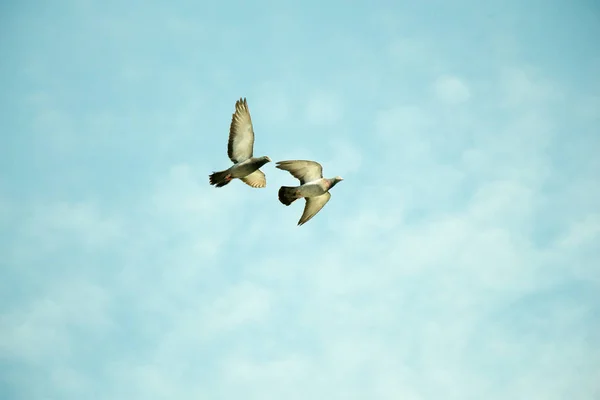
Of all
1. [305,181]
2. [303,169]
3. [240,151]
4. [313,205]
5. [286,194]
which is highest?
[240,151]

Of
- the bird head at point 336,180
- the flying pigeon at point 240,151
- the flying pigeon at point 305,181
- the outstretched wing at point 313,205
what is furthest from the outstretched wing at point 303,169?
the flying pigeon at point 240,151

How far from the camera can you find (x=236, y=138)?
2112 cm

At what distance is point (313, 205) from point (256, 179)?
3346 millimetres

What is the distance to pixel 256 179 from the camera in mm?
23406

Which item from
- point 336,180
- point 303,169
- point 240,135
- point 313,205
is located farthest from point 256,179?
point 336,180

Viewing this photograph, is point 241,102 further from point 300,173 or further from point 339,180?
point 339,180

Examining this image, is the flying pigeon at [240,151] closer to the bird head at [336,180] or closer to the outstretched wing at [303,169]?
the outstretched wing at [303,169]

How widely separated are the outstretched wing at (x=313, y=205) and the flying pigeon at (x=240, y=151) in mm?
2382

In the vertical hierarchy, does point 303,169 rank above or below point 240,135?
below

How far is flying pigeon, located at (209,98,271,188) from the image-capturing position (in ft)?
67.9

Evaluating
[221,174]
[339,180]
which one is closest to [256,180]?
[221,174]

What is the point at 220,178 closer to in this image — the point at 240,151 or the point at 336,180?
the point at 240,151

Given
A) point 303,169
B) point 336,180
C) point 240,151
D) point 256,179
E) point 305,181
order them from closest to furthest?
point 303,169 < point 305,181 < point 336,180 < point 240,151 < point 256,179

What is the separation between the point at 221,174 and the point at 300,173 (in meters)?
3.14
